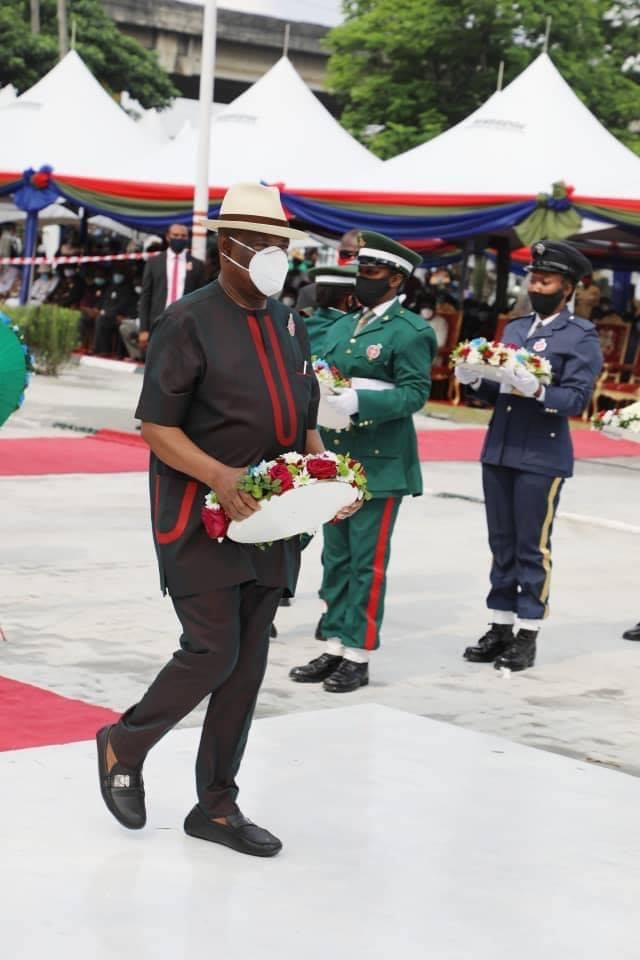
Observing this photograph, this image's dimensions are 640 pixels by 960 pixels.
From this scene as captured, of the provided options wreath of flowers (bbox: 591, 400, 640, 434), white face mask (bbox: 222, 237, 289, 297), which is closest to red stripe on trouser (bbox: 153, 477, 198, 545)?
white face mask (bbox: 222, 237, 289, 297)

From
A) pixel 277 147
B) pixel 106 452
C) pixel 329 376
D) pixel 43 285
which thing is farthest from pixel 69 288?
pixel 329 376

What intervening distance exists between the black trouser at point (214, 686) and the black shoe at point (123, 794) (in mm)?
47

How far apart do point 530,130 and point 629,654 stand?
1437 centimetres

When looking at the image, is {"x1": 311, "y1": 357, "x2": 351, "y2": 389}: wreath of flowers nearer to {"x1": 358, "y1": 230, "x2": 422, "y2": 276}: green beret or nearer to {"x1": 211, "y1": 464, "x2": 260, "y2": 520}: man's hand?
{"x1": 358, "y1": 230, "x2": 422, "y2": 276}: green beret

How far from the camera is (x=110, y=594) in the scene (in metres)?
8.80

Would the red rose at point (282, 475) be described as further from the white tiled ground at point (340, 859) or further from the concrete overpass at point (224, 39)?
the concrete overpass at point (224, 39)

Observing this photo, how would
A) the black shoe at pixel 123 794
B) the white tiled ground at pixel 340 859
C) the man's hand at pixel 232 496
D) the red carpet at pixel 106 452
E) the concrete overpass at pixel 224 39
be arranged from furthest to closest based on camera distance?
the concrete overpass at pixel 224 39 → the red carpet at pixel 106 452 → the black shoe at pixel 123 794 → the man's hand at pixel 232 496 → the white tiled ground at pixel 340 859

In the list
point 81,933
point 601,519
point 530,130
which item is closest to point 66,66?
point 530,130

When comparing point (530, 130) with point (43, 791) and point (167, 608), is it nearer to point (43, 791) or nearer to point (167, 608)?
point (167, 608)

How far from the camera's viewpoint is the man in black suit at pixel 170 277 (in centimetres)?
1542

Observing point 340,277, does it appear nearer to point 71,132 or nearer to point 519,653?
point 519,653

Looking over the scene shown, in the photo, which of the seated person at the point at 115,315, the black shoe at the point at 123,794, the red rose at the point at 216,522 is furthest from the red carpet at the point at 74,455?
the seated person at the point at 115,315

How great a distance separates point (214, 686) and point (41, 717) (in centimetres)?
180

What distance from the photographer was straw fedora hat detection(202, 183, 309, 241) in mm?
4777
